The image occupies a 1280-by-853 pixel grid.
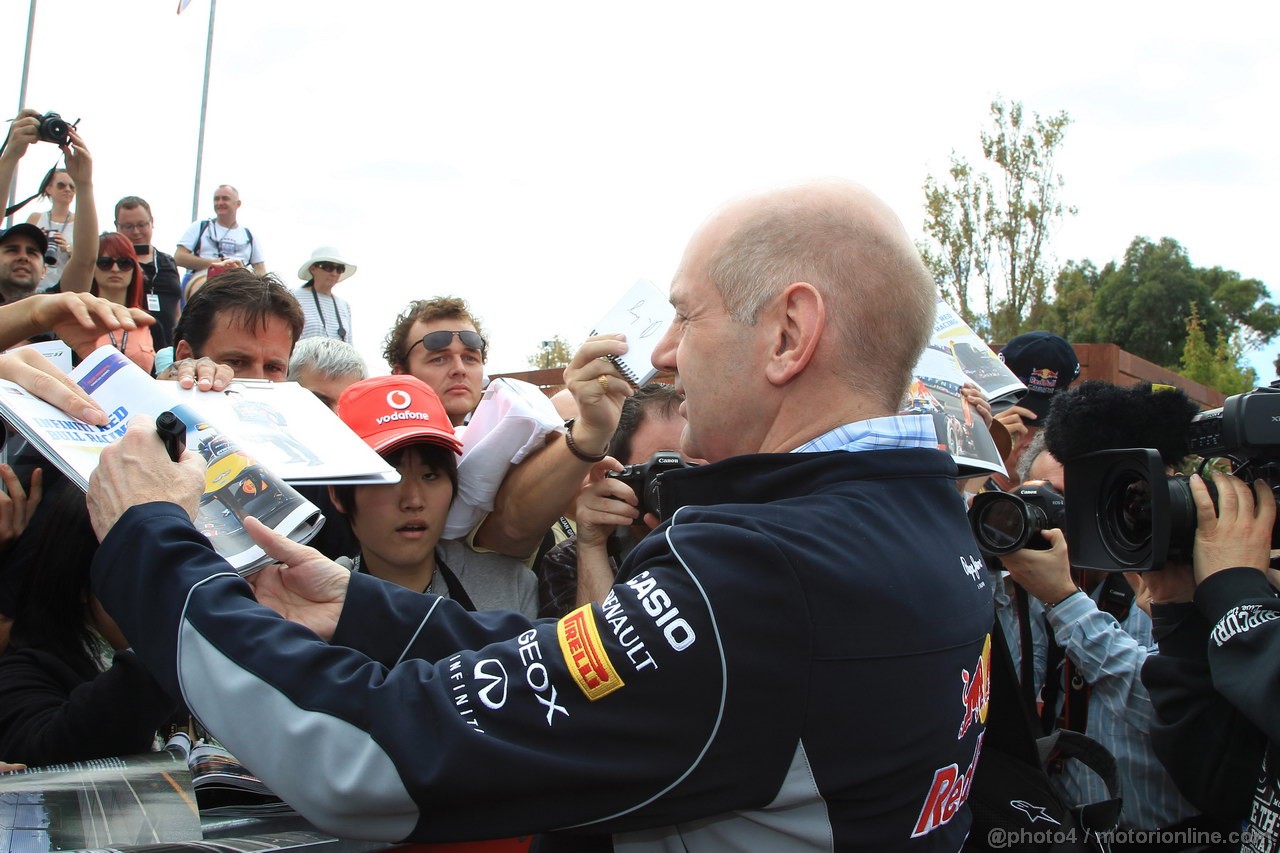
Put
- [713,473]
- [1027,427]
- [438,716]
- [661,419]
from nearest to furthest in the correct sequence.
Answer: [438,716] < [713,473] < [661,419] < [1027,427]

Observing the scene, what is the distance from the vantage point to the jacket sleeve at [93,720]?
6.24ft

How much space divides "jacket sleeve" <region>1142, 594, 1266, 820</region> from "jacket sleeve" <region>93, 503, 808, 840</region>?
147 centimetres

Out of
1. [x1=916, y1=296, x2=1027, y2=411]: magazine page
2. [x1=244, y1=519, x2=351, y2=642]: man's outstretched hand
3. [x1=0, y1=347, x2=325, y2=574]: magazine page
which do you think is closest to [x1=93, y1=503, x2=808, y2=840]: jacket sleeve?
[x1=244, y1=519, x2=351, y2=642]: man's outstretched hand

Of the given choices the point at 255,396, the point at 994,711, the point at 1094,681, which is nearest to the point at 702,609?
the point at 994,711

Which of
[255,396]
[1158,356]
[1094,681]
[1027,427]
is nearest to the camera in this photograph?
[255,396]

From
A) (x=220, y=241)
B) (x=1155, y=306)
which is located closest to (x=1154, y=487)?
(x=220, y=241)

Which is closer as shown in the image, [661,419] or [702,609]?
[702,609]

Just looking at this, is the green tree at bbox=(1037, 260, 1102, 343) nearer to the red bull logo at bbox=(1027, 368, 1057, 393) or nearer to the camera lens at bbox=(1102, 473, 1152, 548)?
the red bull logo at bbox=(1027, 368, 1057, 393)

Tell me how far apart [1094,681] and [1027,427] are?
2.06 m

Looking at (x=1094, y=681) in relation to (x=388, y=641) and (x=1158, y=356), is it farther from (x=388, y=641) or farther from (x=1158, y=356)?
(x=1158, y=356)

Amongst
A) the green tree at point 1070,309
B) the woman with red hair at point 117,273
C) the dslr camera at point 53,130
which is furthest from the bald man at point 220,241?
the green tree at point 1070,309

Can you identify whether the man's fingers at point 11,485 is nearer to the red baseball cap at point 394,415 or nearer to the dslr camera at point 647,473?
the red baseball cap at point 394,415

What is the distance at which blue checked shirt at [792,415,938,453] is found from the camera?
5.10 ft

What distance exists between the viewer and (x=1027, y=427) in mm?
4695
